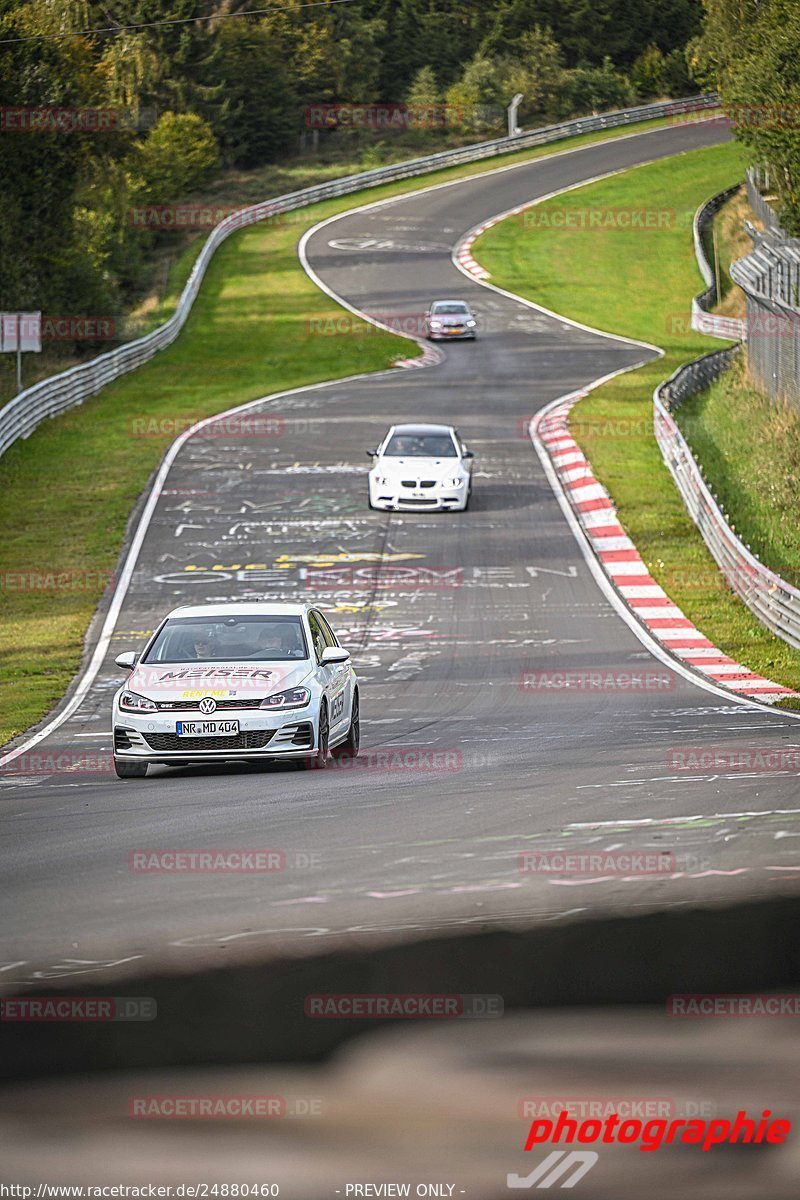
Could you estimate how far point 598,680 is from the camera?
18.8 metres

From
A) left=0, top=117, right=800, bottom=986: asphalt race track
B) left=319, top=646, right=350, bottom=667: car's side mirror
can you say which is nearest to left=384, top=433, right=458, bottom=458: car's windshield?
left=0, top=117, right=800, bottom=986: asphalt race track

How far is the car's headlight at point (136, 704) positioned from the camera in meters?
13.2

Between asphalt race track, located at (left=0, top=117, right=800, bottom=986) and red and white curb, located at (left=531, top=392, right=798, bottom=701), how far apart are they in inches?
21.9

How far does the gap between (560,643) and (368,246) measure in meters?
51.0

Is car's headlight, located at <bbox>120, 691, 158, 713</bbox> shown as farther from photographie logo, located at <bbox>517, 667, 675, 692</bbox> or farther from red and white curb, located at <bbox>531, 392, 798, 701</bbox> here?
red and white curb, located at <bbox>531, 392, 798, 701</bbox>

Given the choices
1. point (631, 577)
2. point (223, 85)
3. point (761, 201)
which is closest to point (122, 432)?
point (631, 577)

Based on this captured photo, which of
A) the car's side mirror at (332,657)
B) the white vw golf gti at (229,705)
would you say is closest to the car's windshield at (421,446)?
the white vw golf gti at (229,705)

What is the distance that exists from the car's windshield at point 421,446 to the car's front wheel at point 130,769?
61.6 ft

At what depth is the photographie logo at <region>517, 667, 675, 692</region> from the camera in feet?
60.1

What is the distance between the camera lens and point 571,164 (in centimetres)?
8194

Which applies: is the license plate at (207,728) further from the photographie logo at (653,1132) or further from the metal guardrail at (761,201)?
the metal guardrail at (761,201)

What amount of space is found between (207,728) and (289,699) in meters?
0.69

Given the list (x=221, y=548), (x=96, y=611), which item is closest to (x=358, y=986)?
(x=96, y=611)

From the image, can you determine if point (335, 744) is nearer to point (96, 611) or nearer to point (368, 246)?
point (96, 611)
